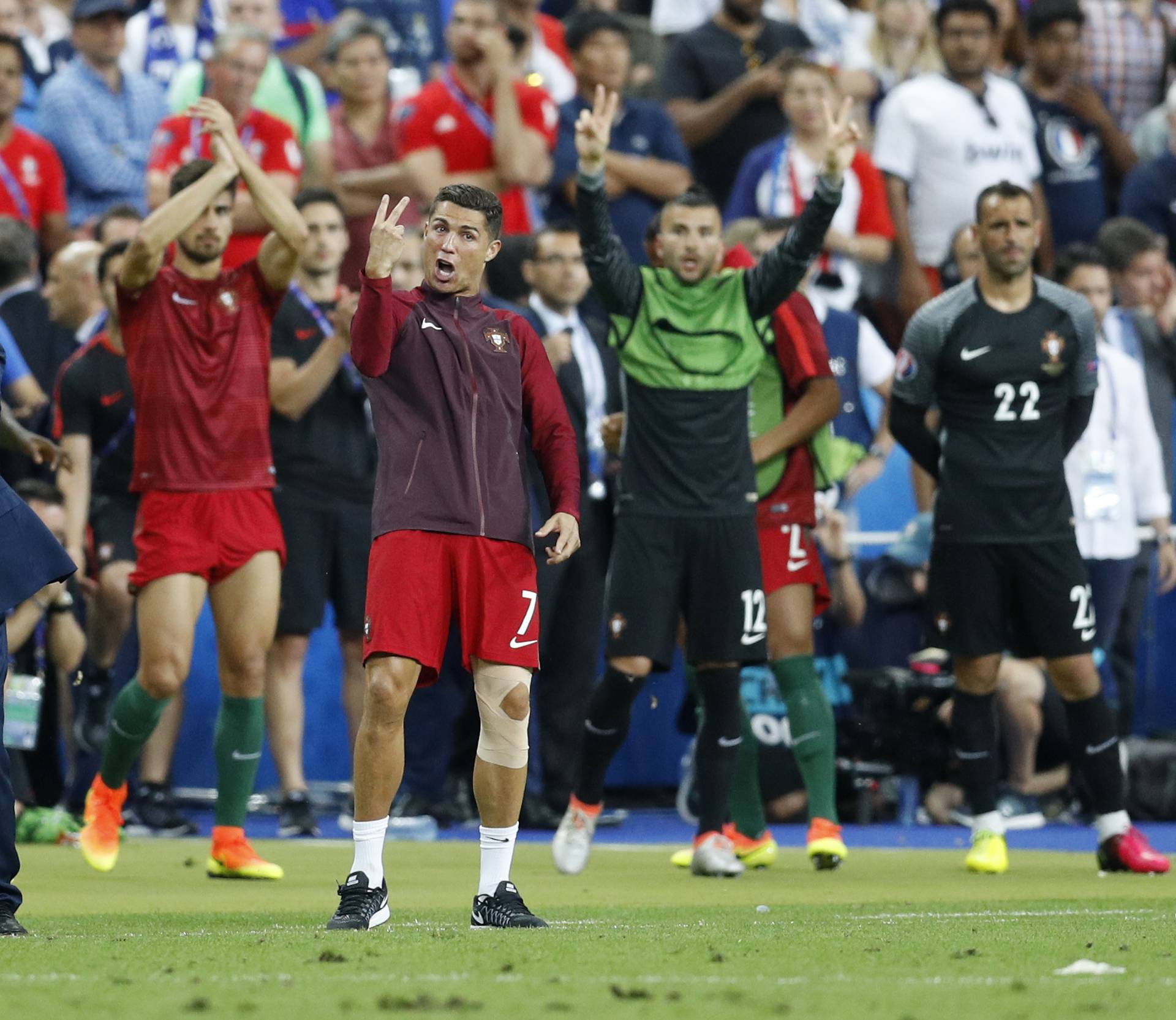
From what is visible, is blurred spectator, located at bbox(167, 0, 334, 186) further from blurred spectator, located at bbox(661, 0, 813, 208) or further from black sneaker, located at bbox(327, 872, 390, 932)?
black sneaker, located at bbox(327, 872, 390, 932)

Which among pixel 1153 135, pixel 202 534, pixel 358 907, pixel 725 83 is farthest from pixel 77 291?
pixel 1153 135

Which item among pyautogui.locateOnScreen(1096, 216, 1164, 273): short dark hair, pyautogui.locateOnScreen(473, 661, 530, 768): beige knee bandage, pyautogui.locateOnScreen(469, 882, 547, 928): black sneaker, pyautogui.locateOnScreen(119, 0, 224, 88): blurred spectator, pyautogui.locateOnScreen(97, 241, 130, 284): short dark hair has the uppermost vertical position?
pyautogui.locateOnScreen(119, 0, 224, 88): blurred spectator

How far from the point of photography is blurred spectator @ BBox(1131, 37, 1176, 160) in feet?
52.2

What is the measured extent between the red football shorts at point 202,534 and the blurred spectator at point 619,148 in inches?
223

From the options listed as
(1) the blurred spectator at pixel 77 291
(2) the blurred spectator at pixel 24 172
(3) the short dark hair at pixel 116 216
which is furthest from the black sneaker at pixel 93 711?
(2) the blurred spectator at pixel 24 172

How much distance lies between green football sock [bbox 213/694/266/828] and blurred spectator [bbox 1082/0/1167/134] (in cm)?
1026

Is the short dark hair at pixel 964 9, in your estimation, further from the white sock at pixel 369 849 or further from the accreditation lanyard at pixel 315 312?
the white sock at pixel 369 849

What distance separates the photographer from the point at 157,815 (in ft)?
38.2

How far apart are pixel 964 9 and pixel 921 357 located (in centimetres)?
561

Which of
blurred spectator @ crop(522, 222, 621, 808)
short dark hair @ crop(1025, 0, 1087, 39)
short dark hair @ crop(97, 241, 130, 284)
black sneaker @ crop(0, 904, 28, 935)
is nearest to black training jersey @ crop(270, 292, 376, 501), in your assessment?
short dark hair @ crop(97, 241, 130, 284)

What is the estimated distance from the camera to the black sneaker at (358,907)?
6574 millimetres

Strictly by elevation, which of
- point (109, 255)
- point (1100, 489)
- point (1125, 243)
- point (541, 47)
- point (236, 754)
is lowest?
point (236, 754)

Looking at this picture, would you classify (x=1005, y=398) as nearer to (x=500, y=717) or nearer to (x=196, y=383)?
(x=196, y=383)

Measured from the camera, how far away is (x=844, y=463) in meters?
11.2
